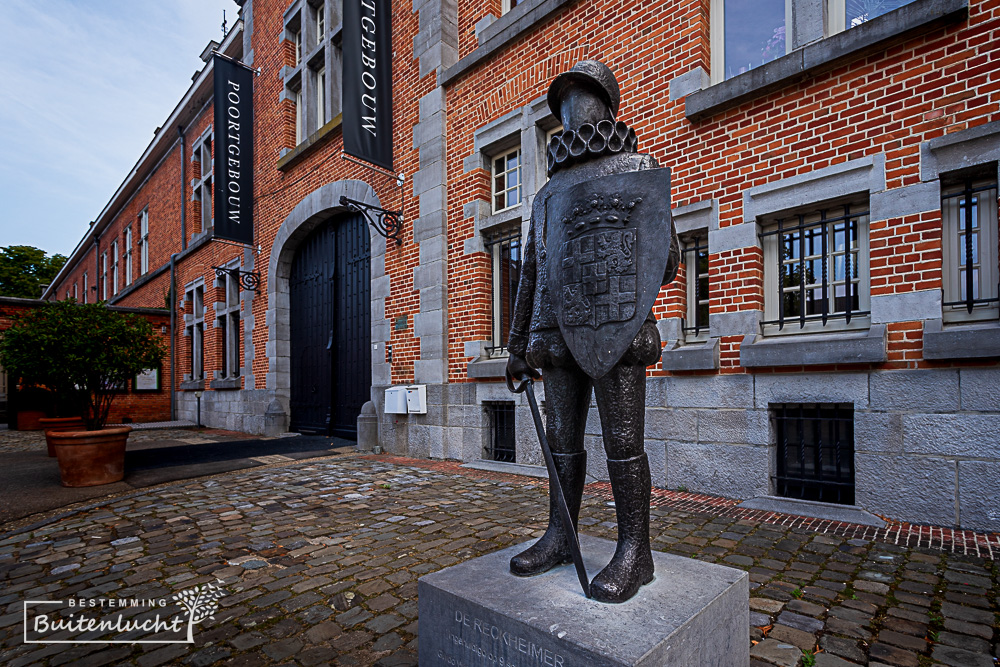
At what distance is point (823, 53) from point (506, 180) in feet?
13.5

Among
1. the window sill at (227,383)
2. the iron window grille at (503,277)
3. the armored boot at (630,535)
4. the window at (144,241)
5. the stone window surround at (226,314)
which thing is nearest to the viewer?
the armored boot at (630,535)

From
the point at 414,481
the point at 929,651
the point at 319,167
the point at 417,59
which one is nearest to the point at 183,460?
the point at 414,481

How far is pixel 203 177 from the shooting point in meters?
16.1

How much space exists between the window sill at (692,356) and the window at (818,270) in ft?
1.81

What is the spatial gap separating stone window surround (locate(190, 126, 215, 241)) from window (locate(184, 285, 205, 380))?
1709 millimetres

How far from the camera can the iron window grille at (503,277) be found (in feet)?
24.5

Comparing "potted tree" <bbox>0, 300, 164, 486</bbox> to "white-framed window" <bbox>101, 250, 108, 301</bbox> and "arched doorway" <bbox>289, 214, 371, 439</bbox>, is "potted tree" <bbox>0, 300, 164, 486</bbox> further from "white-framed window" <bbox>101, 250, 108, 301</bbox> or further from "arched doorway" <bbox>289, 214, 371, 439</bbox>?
"white-framed window" <bbox>101, 250, 108, 301</bbox>

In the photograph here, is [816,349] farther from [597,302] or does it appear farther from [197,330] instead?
[197,330]

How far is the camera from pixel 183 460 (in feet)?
26.5

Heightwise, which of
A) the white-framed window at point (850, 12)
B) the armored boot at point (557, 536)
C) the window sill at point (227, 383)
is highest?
the white-framed window at point (850, 12)

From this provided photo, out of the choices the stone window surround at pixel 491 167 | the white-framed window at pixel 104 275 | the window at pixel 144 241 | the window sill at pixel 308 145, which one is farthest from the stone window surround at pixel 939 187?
the white-framed window at pixel 104 275

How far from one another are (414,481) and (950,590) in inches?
190

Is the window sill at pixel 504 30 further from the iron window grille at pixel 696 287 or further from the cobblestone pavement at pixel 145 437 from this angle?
the cobblestone pavement at pixel 145 437

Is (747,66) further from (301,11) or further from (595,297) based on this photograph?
(301,11)
